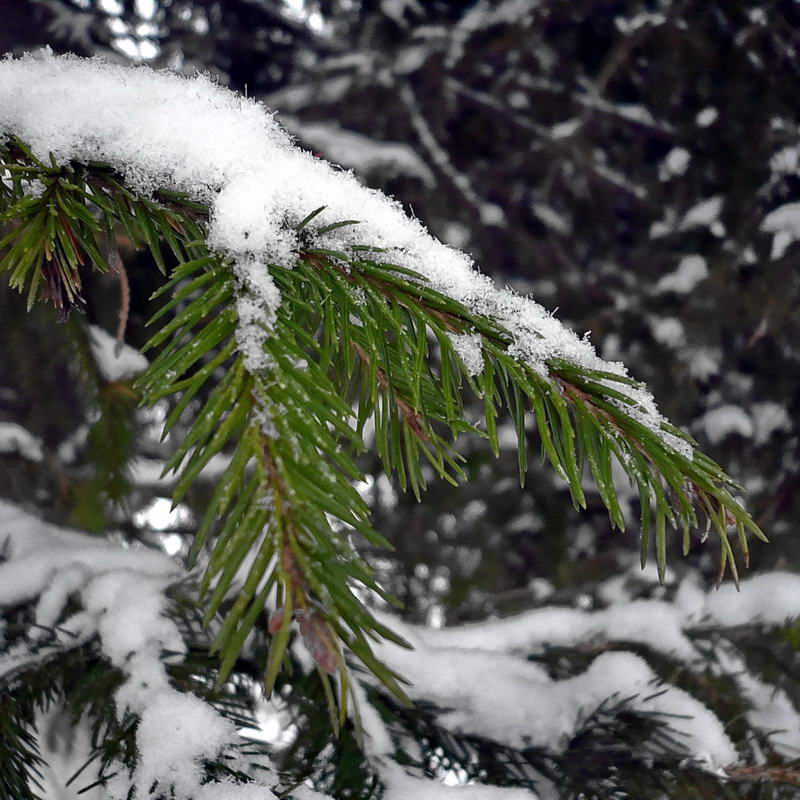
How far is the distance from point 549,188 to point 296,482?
7.15 feet

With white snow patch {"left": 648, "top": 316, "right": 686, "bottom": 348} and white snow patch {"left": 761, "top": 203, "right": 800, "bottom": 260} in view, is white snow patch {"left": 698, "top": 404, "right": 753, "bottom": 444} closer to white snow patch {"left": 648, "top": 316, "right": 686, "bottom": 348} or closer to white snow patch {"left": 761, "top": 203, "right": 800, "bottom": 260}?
white snow patch {"left": 648, "top": 316, "right": 686, "bottom": 348}

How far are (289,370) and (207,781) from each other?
0.42 m

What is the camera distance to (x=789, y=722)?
38.0 inches

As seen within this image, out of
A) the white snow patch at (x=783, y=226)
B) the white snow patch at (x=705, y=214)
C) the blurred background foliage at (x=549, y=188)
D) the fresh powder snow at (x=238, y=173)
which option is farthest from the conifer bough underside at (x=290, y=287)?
the white snow patch at (x=705, y=214)

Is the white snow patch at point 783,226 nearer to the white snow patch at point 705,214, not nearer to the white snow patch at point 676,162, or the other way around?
the white snow patch at point 705,214

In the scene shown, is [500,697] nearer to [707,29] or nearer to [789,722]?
[789,722]

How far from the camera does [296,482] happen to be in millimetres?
375

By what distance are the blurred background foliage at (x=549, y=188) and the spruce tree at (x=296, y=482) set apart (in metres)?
1.11

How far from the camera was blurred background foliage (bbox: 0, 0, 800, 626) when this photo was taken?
207 centimetres

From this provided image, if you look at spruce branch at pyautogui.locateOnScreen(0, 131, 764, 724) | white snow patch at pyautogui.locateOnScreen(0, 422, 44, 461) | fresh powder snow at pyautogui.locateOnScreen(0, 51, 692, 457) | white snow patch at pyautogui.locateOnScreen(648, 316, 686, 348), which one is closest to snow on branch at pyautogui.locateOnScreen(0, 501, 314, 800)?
spruce branch at pyautogui.locateOnScreen(0, 131, 764, 724)

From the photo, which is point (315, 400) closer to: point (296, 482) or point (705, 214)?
point (296, 482)

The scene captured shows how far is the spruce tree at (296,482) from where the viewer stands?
1.27 ft

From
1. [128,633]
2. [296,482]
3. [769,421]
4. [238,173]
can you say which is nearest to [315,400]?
[296,482]

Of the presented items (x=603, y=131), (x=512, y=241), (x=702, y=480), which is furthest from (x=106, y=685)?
(x=603, y=131)
